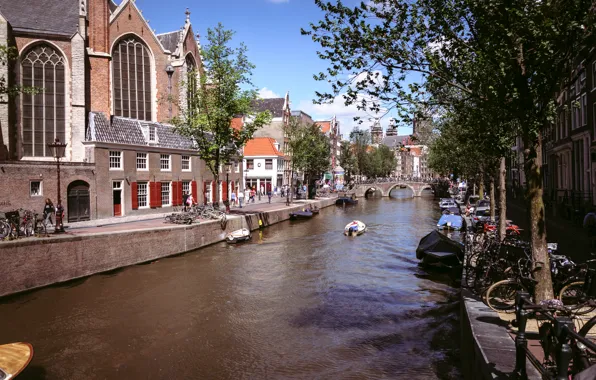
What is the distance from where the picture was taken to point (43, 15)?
3306cm

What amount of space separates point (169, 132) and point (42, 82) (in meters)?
10.4

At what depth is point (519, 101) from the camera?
358 inches

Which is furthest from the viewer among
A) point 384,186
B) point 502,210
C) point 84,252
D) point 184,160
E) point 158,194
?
point 384,186

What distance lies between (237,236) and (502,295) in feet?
72.7

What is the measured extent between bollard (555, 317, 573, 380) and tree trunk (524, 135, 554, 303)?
5.36 metres

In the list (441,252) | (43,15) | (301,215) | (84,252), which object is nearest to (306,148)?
(301,215)

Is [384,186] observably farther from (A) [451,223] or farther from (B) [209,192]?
(A) [451,223]

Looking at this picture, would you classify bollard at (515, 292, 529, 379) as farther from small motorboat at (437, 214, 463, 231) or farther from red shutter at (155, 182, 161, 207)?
red shutter at (155, 182, 161, 207)

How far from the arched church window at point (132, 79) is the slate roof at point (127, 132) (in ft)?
4.13

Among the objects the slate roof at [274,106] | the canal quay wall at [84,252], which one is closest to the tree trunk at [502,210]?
the canal quay wall at [84,252]

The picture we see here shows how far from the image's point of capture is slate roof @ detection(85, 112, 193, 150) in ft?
106

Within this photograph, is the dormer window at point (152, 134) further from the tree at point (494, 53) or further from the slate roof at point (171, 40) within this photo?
the tree at point (494, 53)

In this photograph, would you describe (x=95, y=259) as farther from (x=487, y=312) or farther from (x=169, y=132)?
(x=169, y=132)

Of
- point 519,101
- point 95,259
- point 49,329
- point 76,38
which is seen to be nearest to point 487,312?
point 519,101
